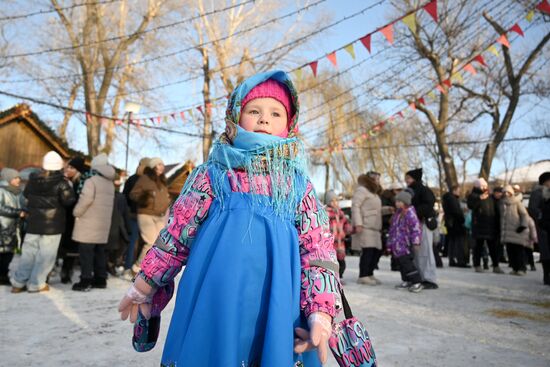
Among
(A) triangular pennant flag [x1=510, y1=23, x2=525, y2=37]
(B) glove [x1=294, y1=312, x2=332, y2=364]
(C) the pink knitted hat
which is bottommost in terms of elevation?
(B) glove [x1=294, y1=312, x2=332, y2=364]

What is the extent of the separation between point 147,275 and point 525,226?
8297 mm

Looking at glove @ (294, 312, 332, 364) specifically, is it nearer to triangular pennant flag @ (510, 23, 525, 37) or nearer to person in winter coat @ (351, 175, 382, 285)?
person in winter coat @ (351, 175, 382, 285)

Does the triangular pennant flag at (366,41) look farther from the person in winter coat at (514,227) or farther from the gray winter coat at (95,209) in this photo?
the gray winter coat at (95,209)

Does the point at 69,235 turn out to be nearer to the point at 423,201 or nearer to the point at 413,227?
the point at 413,227

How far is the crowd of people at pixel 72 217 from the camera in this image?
5.15 m

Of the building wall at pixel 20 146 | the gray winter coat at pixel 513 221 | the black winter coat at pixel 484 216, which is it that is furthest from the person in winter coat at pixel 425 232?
the building wall at pixel 20 146

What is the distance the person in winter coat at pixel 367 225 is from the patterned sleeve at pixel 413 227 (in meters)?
0.64

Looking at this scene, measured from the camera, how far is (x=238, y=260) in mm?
1353

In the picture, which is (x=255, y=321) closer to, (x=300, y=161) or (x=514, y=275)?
(x=300, y=161)

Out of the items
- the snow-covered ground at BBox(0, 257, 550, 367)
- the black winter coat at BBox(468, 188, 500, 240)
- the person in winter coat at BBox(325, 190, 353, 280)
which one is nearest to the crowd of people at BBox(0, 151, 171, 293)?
the snow-covered ground at BBox(0, 257, 550, 367)

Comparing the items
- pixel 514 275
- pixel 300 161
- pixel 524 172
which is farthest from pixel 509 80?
pixel 524 172

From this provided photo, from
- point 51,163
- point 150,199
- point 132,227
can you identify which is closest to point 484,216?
point 150,199

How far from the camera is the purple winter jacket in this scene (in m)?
6.05

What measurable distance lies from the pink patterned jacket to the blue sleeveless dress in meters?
0.05
